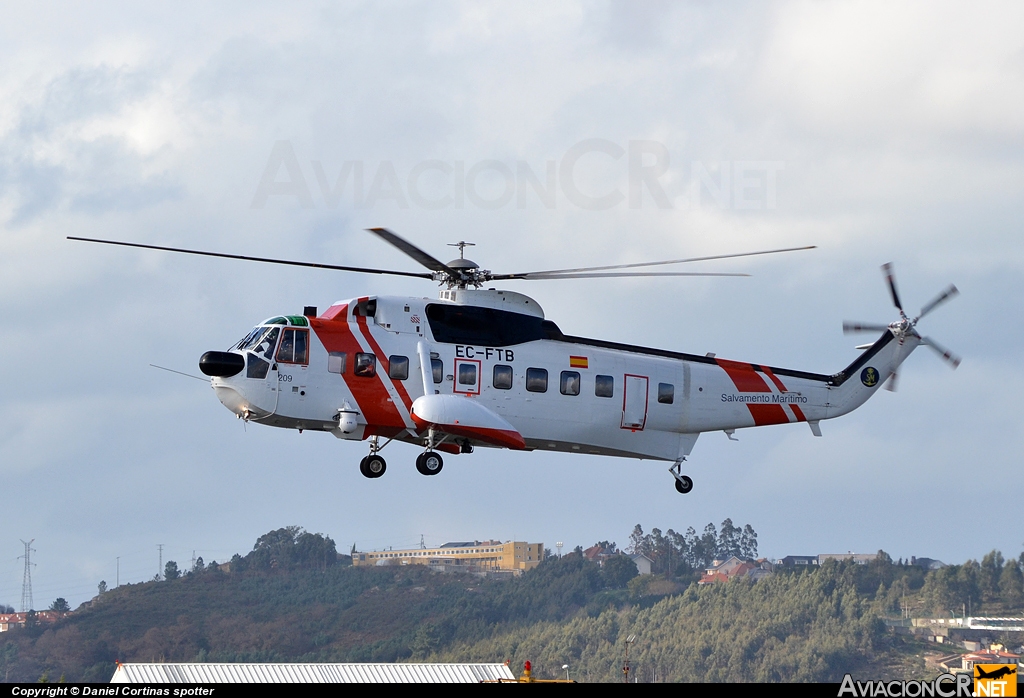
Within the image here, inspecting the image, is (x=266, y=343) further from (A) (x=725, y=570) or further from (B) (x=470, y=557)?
(A) (x=725, y=570)

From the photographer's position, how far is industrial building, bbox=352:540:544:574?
2253 inches

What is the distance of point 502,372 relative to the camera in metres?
29.2

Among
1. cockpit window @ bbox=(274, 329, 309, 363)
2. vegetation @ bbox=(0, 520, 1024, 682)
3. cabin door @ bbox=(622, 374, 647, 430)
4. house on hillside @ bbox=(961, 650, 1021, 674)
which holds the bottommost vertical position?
house on hillside @ bbox=(961, 650, 1021, 674)

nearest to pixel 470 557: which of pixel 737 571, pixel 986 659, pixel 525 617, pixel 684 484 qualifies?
pixel 525 617

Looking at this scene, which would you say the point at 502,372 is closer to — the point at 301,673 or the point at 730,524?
the point at 301,673

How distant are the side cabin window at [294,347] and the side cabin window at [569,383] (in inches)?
202

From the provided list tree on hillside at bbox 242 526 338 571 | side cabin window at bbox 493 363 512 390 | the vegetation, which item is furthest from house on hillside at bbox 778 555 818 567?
side cabin window at bbox 493 363 512 390

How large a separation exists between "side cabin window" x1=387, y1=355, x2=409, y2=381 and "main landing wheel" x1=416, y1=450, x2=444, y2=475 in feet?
5.20

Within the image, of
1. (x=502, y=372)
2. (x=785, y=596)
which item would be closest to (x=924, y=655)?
(x=785, y=596)

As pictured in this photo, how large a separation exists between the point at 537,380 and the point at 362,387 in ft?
11.6

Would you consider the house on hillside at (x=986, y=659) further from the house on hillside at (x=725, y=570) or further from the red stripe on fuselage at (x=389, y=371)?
the red stripe on fuselage at (x=389, y=371)

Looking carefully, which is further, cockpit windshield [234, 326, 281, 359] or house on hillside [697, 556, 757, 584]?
house on hillside [697, 556, 757, 584]

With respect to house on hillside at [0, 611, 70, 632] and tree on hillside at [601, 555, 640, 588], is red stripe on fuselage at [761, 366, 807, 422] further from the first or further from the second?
house on hillside at [0, 611, 70, 632]

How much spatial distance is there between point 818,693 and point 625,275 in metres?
9.70
